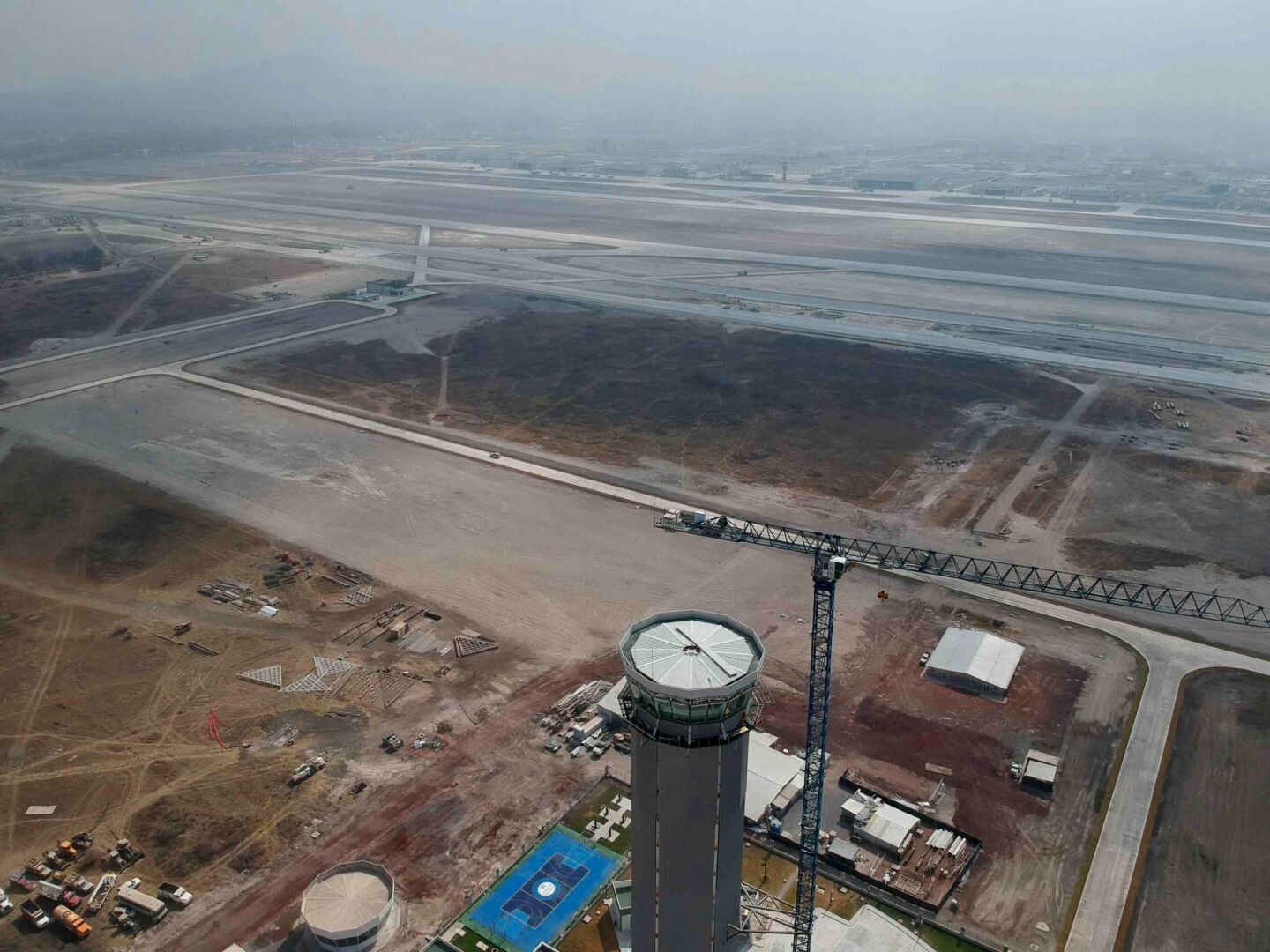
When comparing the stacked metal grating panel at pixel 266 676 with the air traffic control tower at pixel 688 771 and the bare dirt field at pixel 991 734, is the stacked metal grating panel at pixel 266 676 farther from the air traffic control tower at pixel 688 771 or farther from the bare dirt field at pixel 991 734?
the air traffic control tower at pixel 688 771

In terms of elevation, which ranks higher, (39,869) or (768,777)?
(768,777)

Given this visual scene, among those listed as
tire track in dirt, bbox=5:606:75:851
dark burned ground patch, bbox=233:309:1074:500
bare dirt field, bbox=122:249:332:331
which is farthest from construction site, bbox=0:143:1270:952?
bare dirt field, bbox=122:249:332:331

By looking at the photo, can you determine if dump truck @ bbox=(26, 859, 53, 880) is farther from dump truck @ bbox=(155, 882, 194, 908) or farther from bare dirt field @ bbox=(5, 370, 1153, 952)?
dump truck @ bbox=(155, 882, 194, 908)

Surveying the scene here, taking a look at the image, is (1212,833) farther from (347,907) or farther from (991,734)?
(347,907)

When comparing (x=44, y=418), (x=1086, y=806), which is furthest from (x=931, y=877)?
(x=44, y=418)

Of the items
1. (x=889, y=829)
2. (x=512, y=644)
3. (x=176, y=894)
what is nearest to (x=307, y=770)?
(x=176, y=894)

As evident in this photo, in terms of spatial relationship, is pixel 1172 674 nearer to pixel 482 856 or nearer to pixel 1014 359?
pixel 482 856

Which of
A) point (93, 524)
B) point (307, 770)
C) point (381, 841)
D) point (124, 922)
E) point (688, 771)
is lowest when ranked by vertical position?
point (124, 922)
